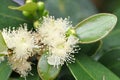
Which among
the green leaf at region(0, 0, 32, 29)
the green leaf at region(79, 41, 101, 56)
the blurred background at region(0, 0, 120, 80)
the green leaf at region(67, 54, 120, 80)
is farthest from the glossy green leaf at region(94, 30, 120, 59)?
the green leaf at region(0, 0, 32, 29)

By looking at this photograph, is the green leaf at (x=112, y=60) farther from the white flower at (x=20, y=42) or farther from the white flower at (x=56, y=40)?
the white flower at (x=20, y=42)

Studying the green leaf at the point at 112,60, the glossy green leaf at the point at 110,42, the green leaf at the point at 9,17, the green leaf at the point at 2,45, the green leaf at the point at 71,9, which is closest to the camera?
the green leaf at the point at 2,45

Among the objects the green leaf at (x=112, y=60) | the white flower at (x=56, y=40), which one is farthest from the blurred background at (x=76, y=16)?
the white flower at (x=56, y=40)

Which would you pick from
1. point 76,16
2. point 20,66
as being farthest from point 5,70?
point 76,16

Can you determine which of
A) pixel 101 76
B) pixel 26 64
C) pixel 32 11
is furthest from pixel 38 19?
pixel 101 76

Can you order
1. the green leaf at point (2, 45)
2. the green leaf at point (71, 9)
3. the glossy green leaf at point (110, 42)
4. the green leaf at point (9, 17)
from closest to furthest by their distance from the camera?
the green leaf at point (2, 45) → the green leaf at point (9, 17) → the glossy green leaf at point (110, 42) → the green leaf at point (71, 9)

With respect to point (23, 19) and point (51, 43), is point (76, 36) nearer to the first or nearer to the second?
point (51, 43)

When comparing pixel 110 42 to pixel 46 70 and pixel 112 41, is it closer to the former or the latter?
pixel 112 41

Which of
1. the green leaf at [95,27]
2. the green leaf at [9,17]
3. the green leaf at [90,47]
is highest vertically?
the green leaf at [9,17]
